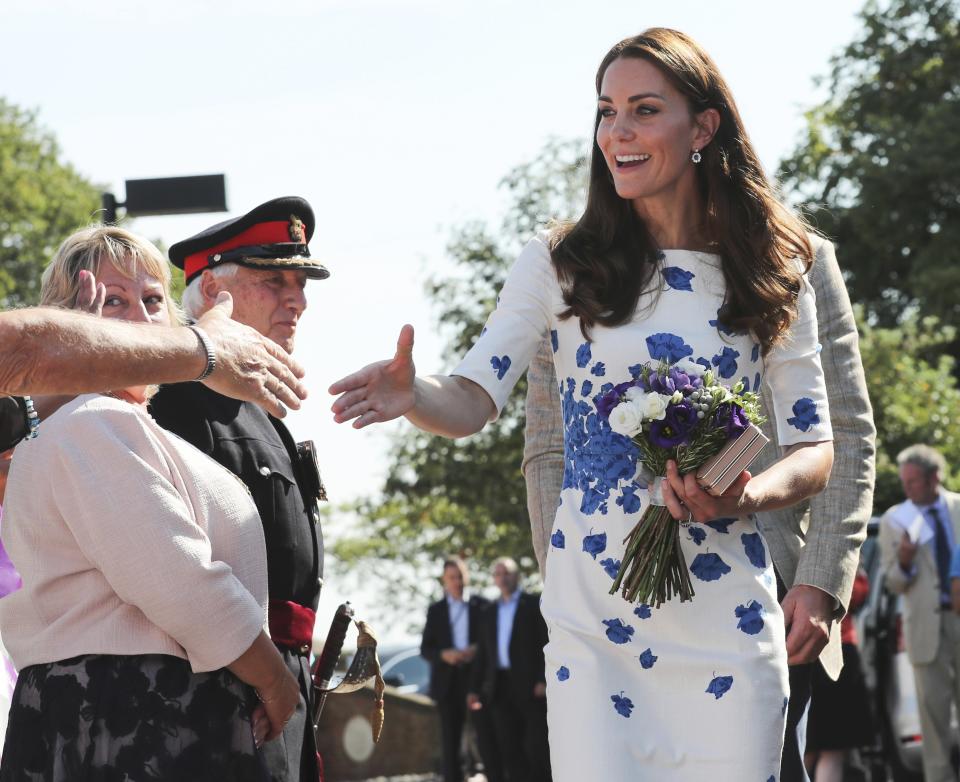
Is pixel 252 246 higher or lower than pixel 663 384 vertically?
higher

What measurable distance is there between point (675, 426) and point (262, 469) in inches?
49.7

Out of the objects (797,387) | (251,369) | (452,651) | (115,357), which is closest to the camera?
(115,357)

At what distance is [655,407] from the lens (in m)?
3.60

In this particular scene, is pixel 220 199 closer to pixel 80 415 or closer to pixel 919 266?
pixel 80 415

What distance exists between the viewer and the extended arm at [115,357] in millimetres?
2715

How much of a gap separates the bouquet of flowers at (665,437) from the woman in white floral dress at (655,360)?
0.06 m

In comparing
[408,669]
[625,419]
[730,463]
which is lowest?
[408,669]

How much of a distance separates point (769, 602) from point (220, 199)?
636 cm

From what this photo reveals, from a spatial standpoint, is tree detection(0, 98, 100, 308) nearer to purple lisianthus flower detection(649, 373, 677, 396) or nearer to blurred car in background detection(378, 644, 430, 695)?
blurred car in background detection(378, 644, 430, 695)

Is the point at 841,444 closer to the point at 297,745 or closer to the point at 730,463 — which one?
the point at 730,463

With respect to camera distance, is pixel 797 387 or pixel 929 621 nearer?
pixel 797 387

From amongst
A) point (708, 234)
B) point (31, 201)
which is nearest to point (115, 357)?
point (708, 234)

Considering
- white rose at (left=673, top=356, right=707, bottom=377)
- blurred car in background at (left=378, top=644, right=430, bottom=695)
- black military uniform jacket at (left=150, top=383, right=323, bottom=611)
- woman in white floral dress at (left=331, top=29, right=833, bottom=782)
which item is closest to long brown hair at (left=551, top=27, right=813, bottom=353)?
woman in white floral dress at (left=331, top=29, right=833, bottom=782)

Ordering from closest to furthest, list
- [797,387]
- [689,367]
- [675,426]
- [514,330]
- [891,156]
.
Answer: [675,426]
[689,367]
[514,330]
[797,387]
[891,156]
